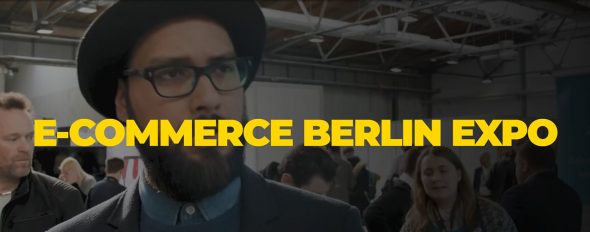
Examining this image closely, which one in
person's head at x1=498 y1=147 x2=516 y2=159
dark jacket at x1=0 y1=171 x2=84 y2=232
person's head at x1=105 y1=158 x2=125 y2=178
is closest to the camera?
dark jacket at x1=0 y1=171 x2=84 y2=232

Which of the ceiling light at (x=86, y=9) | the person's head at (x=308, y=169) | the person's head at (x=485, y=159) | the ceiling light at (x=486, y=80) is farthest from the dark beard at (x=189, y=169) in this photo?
the ceiling light at (x=486, y=80)

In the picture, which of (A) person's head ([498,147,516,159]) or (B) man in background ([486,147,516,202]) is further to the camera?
(A) person's head ([498,147,516,159])

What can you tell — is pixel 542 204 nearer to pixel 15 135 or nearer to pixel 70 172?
pixel 15 135

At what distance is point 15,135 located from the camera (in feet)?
2.72

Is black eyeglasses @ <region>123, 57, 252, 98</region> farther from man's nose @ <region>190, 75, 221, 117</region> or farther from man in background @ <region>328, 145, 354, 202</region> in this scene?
man in background @ <region>328, 145, 354, 202</region>

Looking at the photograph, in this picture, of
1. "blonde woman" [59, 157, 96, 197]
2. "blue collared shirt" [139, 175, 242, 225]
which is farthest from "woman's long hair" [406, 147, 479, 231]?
"blonde woman" [59, 157, 96, 197]

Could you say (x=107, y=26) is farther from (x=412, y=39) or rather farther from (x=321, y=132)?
(x=412, y=39)

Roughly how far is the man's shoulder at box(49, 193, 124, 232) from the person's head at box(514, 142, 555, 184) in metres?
1.36

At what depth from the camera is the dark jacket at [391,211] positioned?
148 cm

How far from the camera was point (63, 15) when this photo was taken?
1565 millimetres

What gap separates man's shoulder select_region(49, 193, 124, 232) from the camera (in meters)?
0.44

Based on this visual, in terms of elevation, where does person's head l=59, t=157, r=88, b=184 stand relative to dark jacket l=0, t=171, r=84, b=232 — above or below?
below

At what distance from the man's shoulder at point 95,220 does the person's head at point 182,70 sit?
0.06 meters

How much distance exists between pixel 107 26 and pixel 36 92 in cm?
123
